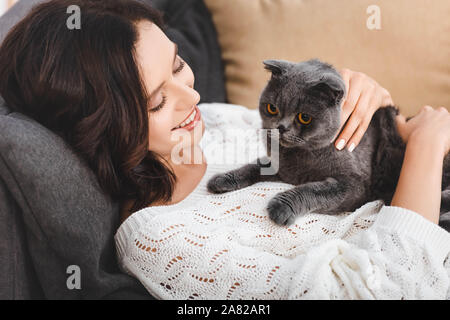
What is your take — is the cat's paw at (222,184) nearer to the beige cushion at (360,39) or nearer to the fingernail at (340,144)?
the fingernail at (340,144)

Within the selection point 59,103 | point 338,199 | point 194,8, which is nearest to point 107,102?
point 59,103

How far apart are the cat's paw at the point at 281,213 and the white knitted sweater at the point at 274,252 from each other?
0.02m

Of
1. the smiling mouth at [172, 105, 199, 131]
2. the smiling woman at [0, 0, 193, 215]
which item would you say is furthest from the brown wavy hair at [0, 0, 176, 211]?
the smiling mouth at [172, 105, 199, 131]

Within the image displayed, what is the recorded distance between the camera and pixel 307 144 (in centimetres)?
95

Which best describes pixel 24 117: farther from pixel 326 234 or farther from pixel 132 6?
pixel 326 234

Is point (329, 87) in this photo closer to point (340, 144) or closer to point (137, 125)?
point (340, 144)

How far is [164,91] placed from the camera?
927 millimetres

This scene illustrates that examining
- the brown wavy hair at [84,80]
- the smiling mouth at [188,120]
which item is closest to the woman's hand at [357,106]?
the smiling mouth at [188,120]

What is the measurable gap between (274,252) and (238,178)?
253mm

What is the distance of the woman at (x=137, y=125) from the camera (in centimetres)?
75

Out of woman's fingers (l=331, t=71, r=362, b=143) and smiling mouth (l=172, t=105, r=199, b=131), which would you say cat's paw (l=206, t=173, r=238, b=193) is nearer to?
smiling mouth (l=172, t=105, r=199, b=131)

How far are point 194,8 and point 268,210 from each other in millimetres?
1078

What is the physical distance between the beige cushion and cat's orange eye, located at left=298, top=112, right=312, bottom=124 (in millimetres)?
587

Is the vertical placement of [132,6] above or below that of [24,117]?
above
